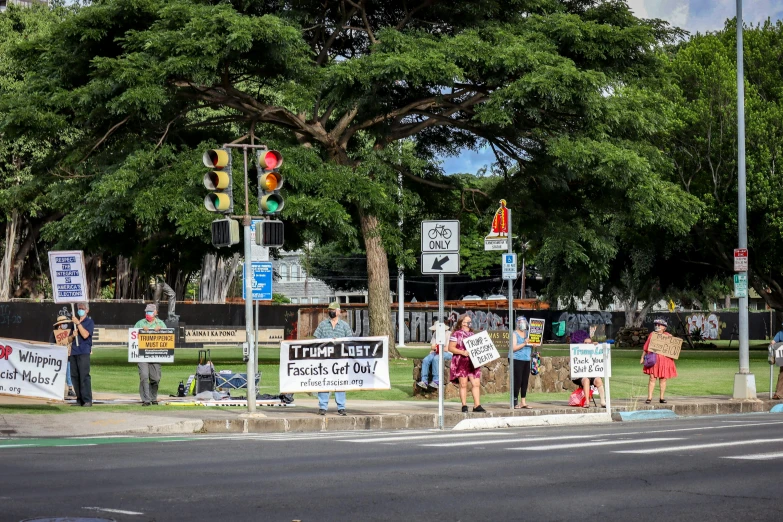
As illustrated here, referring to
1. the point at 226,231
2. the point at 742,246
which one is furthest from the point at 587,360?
the point at 226,231

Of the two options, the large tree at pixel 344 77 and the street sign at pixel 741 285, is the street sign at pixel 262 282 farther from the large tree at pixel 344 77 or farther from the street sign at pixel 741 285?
the street sign at pixel 741 285

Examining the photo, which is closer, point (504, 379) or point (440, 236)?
point (440, 236)

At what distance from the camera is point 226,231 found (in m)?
17.3

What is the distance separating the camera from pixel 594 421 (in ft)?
65.7

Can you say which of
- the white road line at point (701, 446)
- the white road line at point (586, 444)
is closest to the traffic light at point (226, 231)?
the white road line at point (586, 444)

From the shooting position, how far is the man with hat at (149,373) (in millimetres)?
19688

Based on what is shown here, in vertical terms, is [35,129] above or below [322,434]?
above

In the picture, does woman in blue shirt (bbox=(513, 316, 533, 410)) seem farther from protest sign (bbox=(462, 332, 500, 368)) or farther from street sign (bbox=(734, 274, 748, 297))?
street sign (bbox=(734, 274, 748, 297))

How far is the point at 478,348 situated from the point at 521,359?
194 cm

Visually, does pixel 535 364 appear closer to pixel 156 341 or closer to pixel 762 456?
pixel 156 341

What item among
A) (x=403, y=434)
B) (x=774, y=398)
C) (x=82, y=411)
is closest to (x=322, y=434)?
(x=403, y=434)

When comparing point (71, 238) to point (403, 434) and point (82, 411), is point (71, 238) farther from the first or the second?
Answer: point (403, 434)

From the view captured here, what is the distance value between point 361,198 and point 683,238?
18.3 meters

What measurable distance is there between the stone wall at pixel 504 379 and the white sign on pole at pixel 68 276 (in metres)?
7.33
